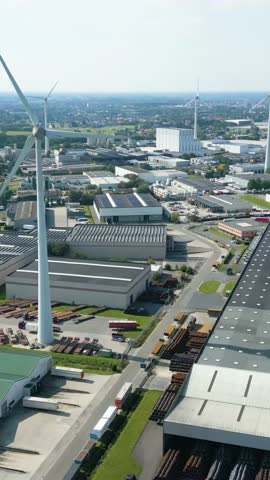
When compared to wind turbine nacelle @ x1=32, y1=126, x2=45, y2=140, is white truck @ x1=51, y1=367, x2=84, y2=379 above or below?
below

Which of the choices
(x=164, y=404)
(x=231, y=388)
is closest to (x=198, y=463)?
(x=231, y=388)

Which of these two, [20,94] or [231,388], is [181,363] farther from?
[20,94]

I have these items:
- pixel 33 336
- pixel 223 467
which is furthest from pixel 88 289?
pixel 223 467

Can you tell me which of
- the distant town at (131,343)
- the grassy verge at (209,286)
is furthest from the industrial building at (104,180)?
the grassy verge at (209,286)

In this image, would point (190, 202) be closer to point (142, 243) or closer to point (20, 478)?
point (142, 243)

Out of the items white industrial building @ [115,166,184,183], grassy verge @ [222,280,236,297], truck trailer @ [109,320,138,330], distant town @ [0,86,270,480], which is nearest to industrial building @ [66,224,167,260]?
distant town @ [0,86,270,480]

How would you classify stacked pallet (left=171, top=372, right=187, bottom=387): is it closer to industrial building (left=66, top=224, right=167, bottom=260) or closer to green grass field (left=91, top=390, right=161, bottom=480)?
green grass field (left=91, top=390, right=161, bottom=480)
